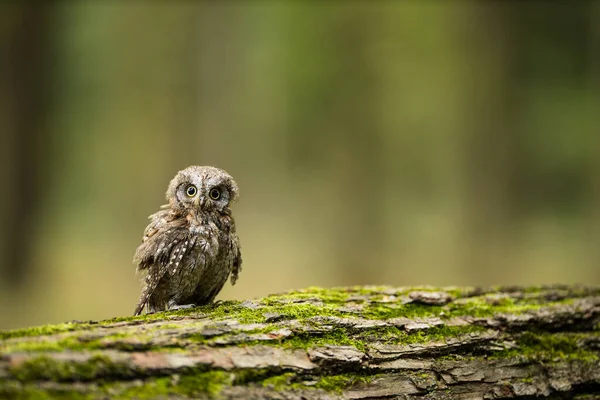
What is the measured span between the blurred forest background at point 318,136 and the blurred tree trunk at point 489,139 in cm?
3

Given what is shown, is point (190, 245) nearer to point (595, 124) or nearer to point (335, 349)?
point (335, 349)

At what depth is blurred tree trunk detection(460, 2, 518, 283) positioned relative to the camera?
8164mm

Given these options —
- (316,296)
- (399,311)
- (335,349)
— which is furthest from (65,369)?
(399,311)

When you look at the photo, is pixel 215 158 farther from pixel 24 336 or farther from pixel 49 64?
pixel 24 336

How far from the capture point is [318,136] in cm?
946

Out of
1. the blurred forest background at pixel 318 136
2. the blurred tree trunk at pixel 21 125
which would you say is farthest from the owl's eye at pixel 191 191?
the blurred tree trunk at pixel 21 125

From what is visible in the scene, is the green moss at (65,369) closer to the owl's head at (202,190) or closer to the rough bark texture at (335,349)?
the rough bark texture at (335,349)

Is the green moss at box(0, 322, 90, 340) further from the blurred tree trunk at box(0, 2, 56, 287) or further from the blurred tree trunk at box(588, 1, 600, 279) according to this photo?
the blurred tree trunk at box(588, 1, 600, 279)

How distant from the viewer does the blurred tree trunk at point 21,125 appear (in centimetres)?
659

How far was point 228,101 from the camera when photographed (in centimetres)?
893

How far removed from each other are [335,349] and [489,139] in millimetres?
7176

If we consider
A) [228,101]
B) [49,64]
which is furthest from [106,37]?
[228,101]

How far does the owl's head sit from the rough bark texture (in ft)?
1.70

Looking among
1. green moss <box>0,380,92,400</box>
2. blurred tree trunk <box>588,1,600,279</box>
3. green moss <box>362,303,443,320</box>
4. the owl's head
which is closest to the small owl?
the owl's head
